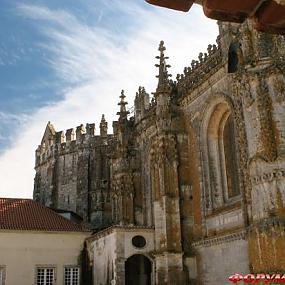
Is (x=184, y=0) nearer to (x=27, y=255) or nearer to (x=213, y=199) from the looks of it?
(x=213, y=199)

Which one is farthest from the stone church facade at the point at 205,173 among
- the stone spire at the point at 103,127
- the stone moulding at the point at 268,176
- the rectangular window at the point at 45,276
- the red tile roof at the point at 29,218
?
the stone spire at the point at 103,127

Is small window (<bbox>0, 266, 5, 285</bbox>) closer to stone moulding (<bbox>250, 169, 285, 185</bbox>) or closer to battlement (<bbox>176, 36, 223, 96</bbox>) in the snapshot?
battlement (<bbox>176, 36, 223, 96</bbox>)

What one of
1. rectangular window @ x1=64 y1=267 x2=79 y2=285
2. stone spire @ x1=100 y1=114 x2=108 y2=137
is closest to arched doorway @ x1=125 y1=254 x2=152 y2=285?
rectangular window @ x1=64 y1=267 x2=79 y2=285

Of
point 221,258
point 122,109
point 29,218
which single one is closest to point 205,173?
point 221,258

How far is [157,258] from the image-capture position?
21.5 m

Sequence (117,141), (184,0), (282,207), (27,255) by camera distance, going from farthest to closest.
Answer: (117,141) < (27,255) < (282,207) < (184,0)

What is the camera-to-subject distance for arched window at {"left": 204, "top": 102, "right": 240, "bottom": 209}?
20125mm

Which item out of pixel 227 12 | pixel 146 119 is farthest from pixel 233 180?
pixel 227 12

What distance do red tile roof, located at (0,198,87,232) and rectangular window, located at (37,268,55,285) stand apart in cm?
227

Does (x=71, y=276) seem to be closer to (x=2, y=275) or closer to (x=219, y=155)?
(x=2, y=275)

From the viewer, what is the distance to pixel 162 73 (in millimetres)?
24000

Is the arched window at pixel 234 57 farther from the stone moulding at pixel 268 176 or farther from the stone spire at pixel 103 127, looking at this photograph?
the stone spire at pixel 103 127

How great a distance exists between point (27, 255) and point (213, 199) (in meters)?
11.6

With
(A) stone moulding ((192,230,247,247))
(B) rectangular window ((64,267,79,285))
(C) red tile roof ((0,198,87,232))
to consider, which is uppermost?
(C) red tile roof ((0,198,87,232))
